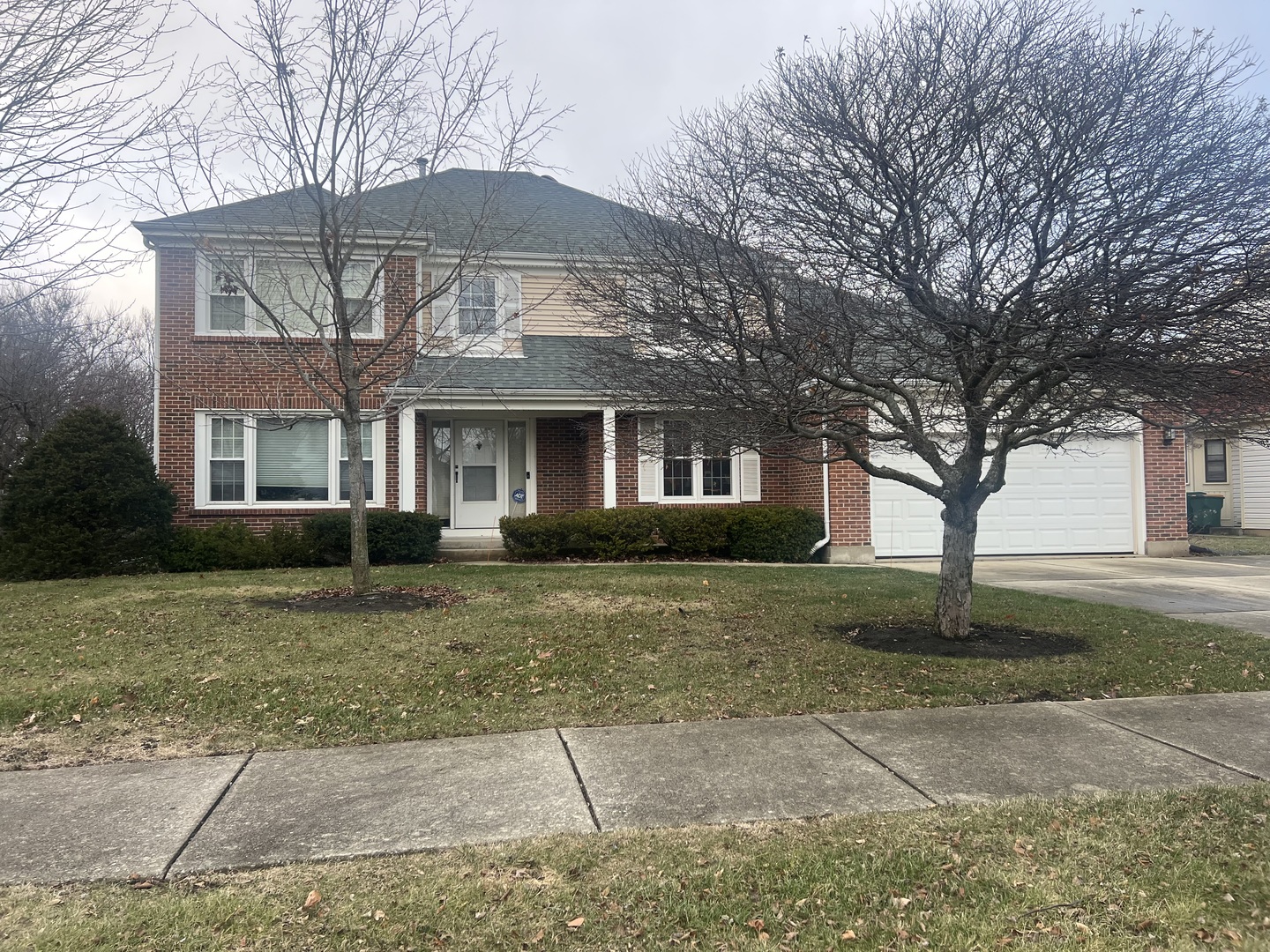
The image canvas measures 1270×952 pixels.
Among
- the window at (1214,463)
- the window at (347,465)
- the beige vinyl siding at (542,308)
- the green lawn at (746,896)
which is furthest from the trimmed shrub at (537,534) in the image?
the window at (1214,463)

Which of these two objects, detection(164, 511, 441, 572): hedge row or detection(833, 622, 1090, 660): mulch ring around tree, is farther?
detection(164, 511, 441, 572): hedge row

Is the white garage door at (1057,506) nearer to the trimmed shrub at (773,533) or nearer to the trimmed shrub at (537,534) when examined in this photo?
the trimmed shrub at (773,533)

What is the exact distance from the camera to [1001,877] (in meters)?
3.32

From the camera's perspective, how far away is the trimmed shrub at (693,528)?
14.7 meters

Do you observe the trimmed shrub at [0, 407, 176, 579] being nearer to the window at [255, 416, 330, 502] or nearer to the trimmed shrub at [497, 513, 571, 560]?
the window at [255, 416, 330, 502]

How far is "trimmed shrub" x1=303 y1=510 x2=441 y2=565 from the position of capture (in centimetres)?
1355

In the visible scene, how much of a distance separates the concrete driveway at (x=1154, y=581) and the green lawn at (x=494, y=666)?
3.02 feet

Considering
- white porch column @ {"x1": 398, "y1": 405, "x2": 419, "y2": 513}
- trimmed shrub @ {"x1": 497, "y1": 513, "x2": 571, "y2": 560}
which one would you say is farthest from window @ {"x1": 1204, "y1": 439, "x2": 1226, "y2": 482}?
white porch column @ {"x1": 398, "y1": 405, "x2": 419, "y2": 513}

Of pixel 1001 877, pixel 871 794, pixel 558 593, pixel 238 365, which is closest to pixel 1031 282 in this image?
pixel 871 794

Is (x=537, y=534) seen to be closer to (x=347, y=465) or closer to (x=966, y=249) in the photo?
(x=347, y=465)

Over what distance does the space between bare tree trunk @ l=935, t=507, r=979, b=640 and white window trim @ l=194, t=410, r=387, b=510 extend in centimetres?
974

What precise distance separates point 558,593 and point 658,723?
15.9 feet

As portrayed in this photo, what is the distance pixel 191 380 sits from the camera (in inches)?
566

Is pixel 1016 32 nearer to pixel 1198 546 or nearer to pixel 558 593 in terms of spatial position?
pixel 558 593
